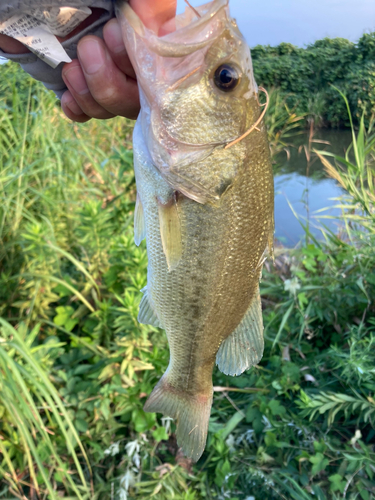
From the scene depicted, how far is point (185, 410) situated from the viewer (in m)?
1.20

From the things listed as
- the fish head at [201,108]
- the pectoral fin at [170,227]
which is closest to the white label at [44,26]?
the fish head at [201,108]

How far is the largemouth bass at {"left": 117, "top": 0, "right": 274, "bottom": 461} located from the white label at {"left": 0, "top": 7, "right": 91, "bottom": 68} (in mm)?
119

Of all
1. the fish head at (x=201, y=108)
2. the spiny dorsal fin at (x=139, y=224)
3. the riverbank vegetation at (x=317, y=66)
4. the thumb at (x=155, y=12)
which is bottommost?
the riverbank vegetation at (x=317, y=66)

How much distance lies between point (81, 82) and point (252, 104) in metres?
0.51

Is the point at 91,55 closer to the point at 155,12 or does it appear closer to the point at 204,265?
the point at 155,12

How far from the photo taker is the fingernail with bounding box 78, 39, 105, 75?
0.91m

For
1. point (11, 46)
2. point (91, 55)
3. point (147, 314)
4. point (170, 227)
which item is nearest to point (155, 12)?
point (91, 55)

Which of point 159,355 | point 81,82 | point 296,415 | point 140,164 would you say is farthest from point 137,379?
point 81,82

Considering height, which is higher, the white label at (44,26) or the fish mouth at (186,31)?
the white label at (44,26)

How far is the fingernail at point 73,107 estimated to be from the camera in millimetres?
1111

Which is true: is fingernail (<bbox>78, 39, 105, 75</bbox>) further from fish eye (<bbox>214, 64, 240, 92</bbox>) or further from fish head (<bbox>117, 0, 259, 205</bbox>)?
fish eye (<bbox>214, 64, 240, 92</bbox>)

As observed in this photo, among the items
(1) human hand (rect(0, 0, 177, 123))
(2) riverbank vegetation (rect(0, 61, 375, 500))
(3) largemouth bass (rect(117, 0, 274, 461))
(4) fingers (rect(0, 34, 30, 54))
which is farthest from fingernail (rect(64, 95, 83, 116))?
(2) riverbank vegetation (rect(0, 61, 375, 500))

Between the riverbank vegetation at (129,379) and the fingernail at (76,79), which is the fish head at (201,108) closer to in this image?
the fingernail at (76,79)

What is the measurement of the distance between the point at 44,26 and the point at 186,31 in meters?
0.35
